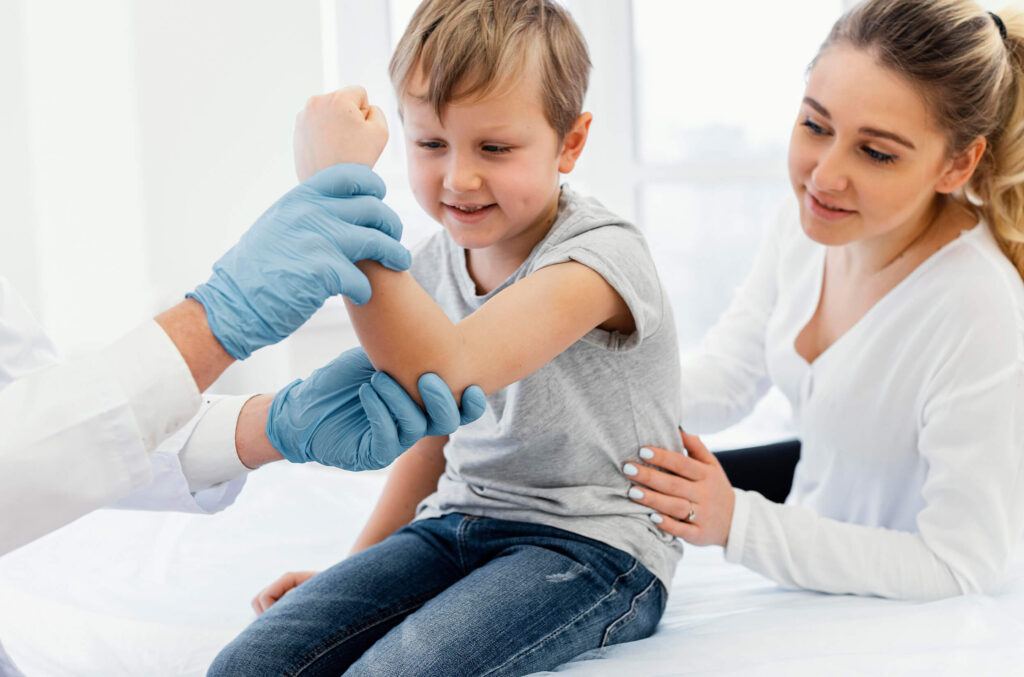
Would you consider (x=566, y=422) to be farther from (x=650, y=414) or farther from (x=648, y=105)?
(x=648, y=105)

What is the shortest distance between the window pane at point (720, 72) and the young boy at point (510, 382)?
2059mm

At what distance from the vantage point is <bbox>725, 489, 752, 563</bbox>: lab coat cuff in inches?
54.4

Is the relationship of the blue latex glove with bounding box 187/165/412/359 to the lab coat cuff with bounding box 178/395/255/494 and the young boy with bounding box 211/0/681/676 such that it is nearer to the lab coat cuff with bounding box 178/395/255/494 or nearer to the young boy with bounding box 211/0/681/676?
the young boy with bounding box 211/0/681/676

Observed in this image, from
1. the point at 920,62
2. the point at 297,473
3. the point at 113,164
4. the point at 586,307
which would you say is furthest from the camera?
the point at 113,164

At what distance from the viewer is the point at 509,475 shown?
1.31 metres

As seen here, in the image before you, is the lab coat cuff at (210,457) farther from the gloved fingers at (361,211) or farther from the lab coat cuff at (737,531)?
the lab coat cuff at (737,531)

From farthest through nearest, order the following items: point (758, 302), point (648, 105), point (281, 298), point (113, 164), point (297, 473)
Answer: point (648, 105) < point (113, 164) < point (297, 473) < point (758, 302) < point (281, 298)

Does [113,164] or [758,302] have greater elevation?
[113,164]

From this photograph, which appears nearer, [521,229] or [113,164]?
[521,229]

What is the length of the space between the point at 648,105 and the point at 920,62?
6.46ft

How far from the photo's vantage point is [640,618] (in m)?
1.24

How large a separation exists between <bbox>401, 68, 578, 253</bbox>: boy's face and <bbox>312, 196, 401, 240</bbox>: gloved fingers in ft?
0.63

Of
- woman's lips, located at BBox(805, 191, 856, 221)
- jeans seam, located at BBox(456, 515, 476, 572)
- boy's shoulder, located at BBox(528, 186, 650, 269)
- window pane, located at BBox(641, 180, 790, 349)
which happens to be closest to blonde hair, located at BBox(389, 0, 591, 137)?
boy's shoulder, located at BBox(528, 186, 650, 269)

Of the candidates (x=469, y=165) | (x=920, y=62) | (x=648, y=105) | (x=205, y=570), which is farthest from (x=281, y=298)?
(x=648, y=105)
